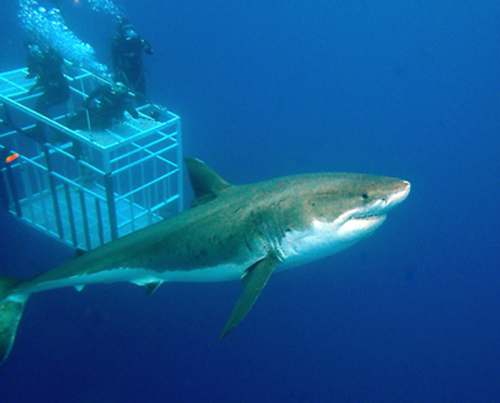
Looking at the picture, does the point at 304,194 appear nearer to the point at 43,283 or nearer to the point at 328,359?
the point at 43,283

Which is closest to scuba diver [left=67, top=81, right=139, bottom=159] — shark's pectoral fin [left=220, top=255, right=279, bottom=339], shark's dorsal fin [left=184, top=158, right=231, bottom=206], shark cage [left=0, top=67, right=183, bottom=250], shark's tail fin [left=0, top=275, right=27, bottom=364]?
shark cage [left=0, top=67, right=183, bottom=250]

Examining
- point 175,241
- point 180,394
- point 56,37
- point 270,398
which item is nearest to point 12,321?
point 175,241

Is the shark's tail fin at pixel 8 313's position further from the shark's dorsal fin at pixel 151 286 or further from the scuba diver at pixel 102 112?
the scuba diver at pixel 102 112

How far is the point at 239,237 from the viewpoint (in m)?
2.77

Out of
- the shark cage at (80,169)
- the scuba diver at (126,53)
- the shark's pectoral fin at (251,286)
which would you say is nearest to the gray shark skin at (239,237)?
the shark's pectoral fin at (251,286)

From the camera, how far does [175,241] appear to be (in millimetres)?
2969

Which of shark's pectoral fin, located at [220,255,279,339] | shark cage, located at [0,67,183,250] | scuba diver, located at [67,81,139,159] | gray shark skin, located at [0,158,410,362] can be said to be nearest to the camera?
shark's pectoral fin, located at [220,255,279,339]

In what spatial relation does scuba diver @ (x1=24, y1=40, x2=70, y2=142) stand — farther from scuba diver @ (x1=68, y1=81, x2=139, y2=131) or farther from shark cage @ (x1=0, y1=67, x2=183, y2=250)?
scuba diver @ (x1=68, y1=81, x2=139, y2=131)

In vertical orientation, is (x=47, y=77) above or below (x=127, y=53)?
below

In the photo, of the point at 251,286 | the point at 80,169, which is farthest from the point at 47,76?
the point at 251,286

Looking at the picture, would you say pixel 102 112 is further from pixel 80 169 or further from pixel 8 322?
pixel 8 322

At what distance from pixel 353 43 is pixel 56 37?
8.11 m

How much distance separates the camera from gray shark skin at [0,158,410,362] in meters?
2.53

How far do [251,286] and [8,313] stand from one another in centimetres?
235
